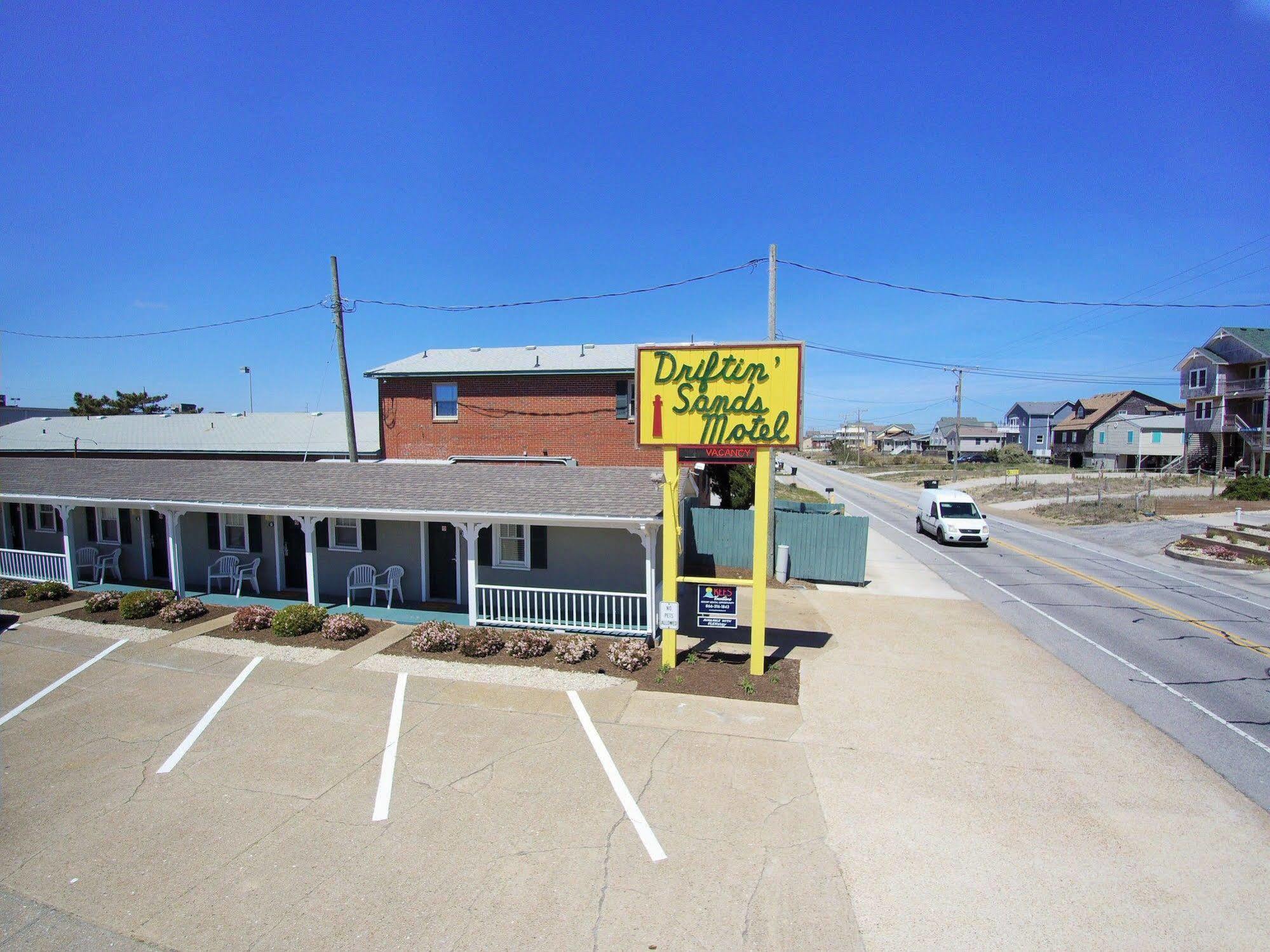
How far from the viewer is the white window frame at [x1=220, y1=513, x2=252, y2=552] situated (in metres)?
16.6

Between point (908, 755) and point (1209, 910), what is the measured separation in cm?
298

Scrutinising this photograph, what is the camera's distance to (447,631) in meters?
11.9

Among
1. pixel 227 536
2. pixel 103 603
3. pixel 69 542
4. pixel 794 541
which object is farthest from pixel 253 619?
pixel 794 541

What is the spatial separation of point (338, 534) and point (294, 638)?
389 centimetres

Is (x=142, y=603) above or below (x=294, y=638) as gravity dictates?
above

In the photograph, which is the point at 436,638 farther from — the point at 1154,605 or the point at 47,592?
the point at 1154,605

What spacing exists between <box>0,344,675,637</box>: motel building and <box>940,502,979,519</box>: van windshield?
12581 mm

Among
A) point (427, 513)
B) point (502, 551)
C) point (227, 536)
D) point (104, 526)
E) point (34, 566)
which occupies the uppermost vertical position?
point (427, 513)

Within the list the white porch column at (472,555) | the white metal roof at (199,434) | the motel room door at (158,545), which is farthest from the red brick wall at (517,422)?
the white porch column at (472,555)

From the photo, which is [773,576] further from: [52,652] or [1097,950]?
[52,652]

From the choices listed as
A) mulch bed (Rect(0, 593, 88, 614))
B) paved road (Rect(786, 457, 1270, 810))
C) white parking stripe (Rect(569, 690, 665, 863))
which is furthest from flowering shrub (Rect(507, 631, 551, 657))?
mulch bed (Rect(0, 593, 88, 614))

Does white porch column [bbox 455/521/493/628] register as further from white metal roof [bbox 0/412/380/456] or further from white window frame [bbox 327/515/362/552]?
white metal roof [bbox 0/412/380/456]

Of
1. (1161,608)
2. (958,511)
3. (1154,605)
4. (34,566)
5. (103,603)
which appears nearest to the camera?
(103,603)

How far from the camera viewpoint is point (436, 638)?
11.8 meters
